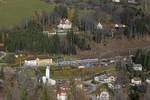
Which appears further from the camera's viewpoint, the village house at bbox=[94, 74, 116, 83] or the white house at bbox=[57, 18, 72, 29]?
the white house at bbox=[57, 18, 72, 29]

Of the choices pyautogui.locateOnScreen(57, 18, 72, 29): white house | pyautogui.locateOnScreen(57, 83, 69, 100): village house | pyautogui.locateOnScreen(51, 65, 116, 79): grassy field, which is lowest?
pyautogui.locateOnScreen(51, 65, 116, 79): grassy field

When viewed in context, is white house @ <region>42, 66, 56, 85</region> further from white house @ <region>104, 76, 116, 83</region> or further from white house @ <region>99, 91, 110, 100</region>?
white house @ <region>99, 91, 110, 100</region>

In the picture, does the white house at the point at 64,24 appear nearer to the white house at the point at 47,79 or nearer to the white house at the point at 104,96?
the white house at the point at 47,79

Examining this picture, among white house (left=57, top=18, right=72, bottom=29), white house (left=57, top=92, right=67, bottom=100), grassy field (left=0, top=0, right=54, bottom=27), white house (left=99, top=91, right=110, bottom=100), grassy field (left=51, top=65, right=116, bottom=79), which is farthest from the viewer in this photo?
grassy field (left=0, top=0, right=54, bottom=27)

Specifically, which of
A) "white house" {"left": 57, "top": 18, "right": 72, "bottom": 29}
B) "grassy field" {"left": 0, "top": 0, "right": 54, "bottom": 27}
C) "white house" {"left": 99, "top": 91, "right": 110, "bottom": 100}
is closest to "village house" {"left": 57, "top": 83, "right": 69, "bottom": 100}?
"white house" {"left": 99, "top": 91, "right": 110, "bottom": 100}

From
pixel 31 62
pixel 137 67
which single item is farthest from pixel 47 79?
pixel 137 67

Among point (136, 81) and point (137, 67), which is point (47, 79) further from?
point (137, 67)

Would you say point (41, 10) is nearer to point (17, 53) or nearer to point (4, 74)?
point (17, 53)

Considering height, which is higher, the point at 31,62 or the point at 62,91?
the point at 62,91
